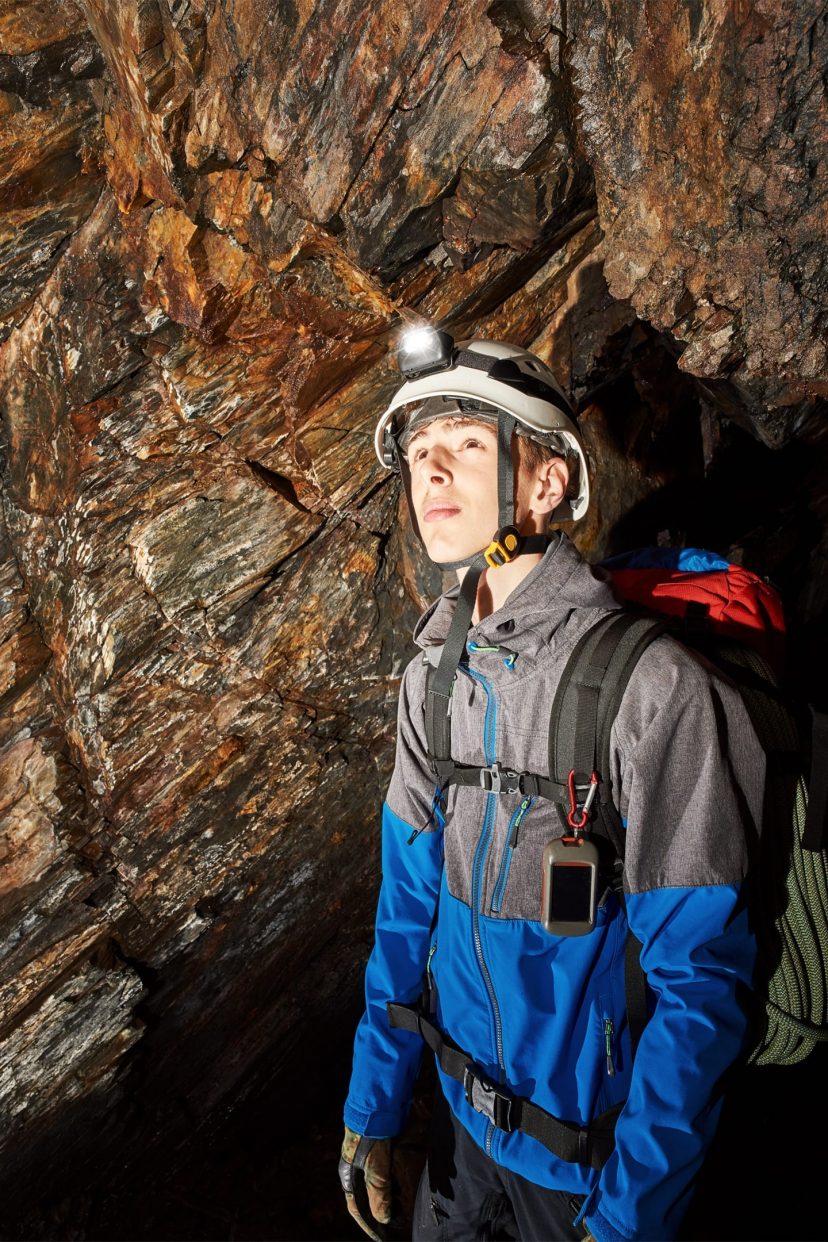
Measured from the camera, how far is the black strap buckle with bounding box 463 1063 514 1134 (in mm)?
2564

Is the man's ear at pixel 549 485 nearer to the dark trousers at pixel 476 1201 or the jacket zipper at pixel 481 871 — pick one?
the jacket zipper at pixel 481 871

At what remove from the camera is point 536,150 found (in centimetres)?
328

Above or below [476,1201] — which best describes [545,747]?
above

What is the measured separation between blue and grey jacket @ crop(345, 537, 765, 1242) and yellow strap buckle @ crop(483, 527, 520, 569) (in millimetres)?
113

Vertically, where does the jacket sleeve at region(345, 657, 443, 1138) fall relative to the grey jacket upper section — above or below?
below

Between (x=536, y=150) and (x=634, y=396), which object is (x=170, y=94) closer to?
(x=536, y=150)

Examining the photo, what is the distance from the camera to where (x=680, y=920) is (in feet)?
7.23

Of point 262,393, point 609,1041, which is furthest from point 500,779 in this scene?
point 262,393

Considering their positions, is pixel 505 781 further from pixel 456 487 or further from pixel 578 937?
pixel 456 487

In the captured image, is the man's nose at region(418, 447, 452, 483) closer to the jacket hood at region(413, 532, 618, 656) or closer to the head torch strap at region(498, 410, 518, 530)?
the head torch strap at region(498, 410, 518, 530)

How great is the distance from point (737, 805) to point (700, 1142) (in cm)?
96

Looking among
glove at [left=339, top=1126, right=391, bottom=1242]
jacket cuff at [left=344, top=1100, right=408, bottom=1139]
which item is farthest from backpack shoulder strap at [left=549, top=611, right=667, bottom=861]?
glove at [left=339, top=1126, right=391, bottom=1242]

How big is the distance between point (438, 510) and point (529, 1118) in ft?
7.11

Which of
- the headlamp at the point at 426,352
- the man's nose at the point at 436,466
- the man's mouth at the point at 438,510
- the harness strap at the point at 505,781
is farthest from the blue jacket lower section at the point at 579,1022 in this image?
the headlamp at the point at 426,352
